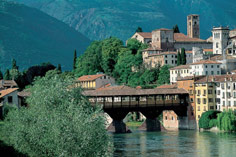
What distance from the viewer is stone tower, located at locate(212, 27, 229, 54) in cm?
12505

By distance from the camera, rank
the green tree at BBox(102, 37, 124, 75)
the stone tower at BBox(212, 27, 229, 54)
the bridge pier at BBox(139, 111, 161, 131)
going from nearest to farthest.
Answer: the bridge pier at BBox(139, 111, 161, 131)
the stone tower at BBox(212, 27, 229, 54)
the green tree at BBox(102, 37, 124, 75)

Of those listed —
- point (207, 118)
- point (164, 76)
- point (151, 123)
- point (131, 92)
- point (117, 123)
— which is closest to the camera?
point (207, 118)

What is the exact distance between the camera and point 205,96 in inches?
3250

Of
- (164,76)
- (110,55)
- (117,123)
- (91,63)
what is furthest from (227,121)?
(91,63)

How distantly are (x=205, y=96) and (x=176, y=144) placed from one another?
2157 centimetres

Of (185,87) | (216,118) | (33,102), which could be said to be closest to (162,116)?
(185,87)

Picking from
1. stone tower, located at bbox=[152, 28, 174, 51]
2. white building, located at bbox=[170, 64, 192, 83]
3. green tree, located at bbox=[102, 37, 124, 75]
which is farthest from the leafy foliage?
green tree, located at bbox=[102, 37, 124, 75]

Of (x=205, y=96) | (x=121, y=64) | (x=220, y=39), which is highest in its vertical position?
(x=220, y=39)

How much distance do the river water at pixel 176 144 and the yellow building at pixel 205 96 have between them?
273 inches

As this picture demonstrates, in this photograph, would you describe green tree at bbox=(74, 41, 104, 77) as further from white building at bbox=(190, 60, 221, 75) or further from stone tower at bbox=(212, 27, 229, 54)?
white building at bbox=(190, 60, 221, 75)

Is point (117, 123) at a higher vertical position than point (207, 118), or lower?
lower

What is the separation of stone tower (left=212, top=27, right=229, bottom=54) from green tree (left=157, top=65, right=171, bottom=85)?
15.0m

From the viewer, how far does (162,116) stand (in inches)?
3691

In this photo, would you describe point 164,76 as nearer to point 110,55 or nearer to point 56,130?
point 110,55
